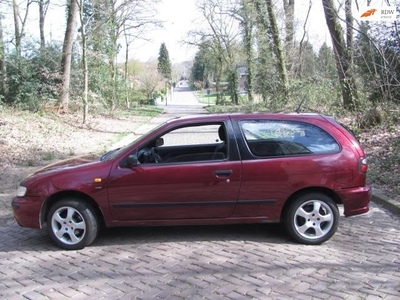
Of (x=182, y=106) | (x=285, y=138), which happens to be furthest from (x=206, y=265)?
(x=182, y=106)

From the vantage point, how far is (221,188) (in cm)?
466

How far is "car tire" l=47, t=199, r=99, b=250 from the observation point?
4719 millimetres

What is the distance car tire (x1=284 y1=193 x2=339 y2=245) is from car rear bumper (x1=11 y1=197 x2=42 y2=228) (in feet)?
9.55

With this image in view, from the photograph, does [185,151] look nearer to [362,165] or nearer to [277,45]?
[362,165]

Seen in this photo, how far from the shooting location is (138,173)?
15.3 ft

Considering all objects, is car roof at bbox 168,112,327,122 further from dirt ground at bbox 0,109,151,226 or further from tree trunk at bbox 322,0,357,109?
tree trunk at bbox 322,0,357,109

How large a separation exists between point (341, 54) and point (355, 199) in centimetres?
954

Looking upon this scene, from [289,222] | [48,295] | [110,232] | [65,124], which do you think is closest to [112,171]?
[110,232]

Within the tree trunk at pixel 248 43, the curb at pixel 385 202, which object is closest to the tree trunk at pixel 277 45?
the tree trunk at pixel 248 43

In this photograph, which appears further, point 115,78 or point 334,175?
point 115,78

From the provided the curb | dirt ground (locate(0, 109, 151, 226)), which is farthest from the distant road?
the curb

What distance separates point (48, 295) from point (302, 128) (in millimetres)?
3257

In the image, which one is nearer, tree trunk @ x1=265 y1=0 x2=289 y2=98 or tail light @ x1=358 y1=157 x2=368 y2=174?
tail light @ x1=358 y1=157 x2=368 y2=174

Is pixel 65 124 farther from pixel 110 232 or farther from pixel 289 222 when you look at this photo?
pixel 289 222
